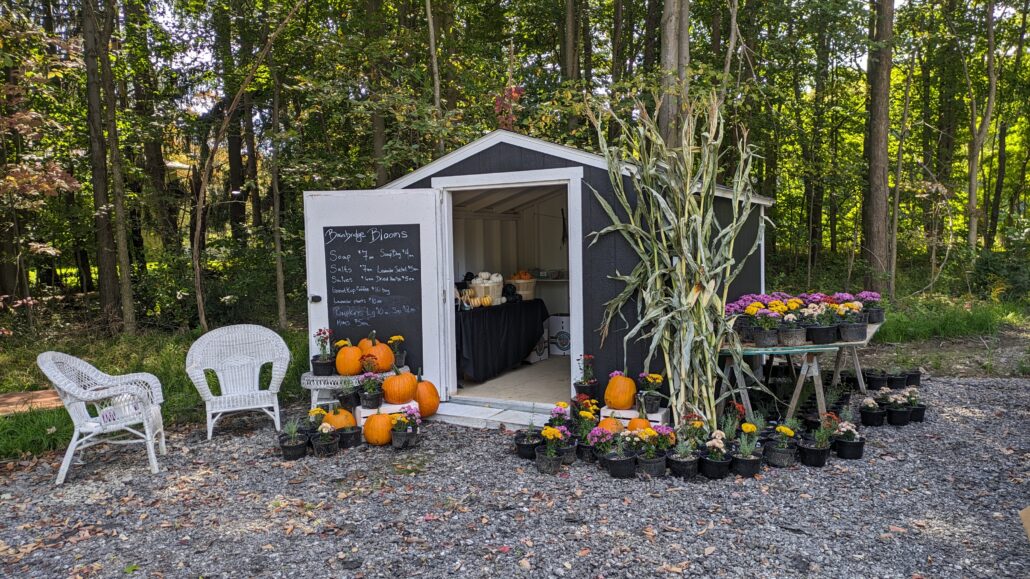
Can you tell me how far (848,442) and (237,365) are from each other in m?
4.31

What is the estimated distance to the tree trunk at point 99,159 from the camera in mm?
7254

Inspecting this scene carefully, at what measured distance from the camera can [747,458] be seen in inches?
146

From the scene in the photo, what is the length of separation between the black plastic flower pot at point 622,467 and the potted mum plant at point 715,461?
0.39 metres

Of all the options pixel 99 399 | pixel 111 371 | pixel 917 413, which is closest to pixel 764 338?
pixel 917 413

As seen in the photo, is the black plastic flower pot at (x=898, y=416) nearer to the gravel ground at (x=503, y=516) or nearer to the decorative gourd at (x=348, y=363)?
the gravel ground at (x=503, y=516)

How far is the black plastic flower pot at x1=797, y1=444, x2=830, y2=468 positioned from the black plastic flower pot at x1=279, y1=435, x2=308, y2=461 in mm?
3202

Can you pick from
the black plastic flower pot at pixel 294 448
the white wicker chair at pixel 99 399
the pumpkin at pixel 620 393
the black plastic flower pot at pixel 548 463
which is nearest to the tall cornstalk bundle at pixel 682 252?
the pumpkin at pixel 620 393

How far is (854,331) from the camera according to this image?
4250mm

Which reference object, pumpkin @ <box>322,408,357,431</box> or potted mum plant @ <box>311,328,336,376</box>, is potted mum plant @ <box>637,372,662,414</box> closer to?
pumpkin @ <box>322,408,357,431</box>

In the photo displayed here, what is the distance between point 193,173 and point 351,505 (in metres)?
8.12

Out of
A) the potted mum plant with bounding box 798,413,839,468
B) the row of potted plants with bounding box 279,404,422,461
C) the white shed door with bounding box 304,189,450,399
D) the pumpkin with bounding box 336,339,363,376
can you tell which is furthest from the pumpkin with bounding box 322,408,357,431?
the potted mum plant with bounding box 798,413,839,468

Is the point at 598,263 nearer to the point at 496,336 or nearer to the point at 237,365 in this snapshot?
the point at 496,336

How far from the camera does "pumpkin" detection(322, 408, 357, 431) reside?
452cm

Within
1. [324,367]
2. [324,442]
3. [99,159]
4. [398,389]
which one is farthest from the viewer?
[99,159]
